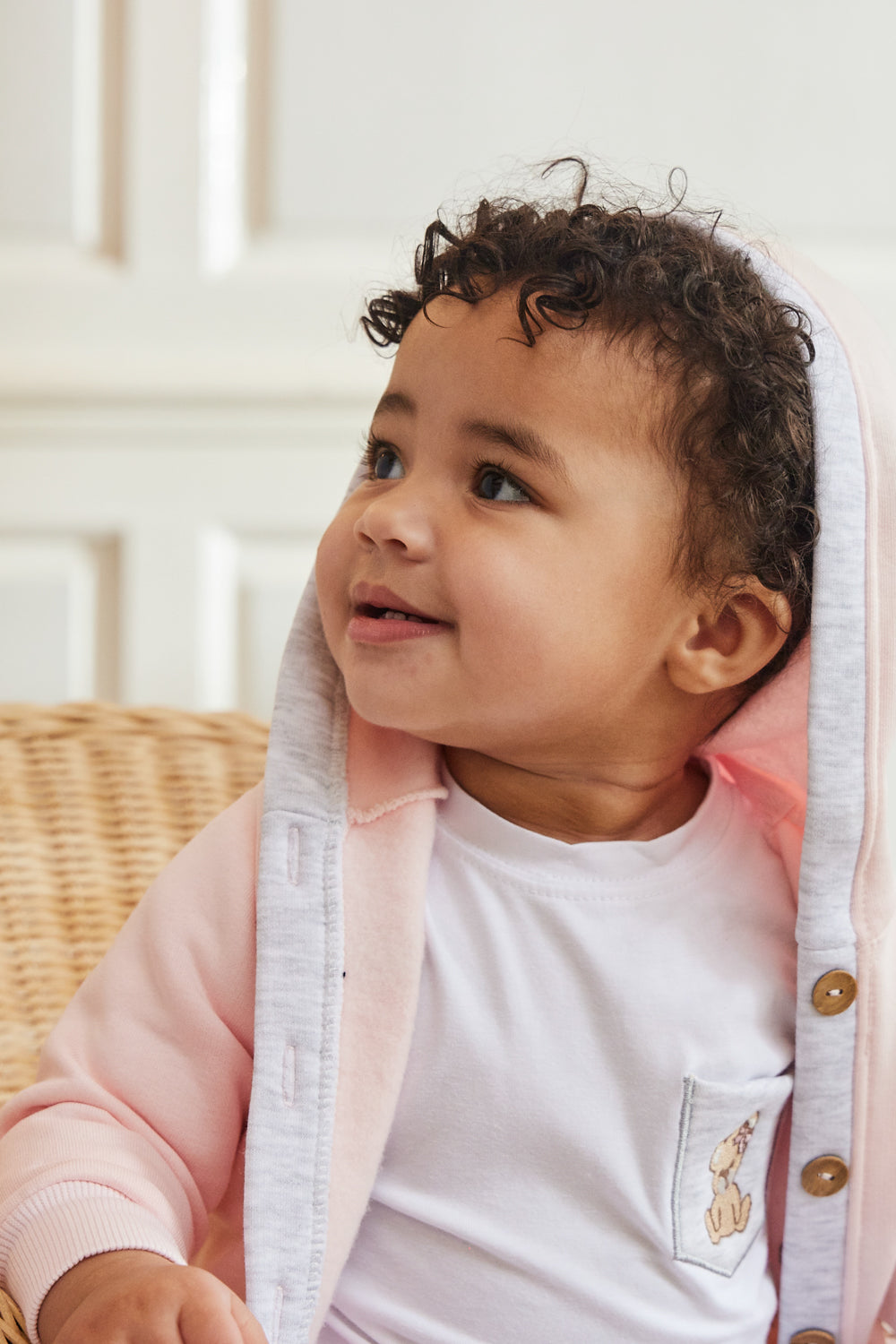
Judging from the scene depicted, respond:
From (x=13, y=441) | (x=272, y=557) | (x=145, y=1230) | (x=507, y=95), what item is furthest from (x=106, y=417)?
(x=145, y=1230)

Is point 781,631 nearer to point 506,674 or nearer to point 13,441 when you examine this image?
point 506,674

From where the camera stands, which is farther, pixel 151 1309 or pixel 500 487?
pixel 500 487

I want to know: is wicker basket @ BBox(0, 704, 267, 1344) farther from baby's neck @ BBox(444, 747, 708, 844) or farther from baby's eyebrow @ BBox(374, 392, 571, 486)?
baby's eyebrow @ BBox(374, 392, 571, 486)

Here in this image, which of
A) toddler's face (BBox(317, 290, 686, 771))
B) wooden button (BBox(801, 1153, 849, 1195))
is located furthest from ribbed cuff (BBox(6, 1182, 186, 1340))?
wooden button (BBox(801, 1153, 849, 1195))

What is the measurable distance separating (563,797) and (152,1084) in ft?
0.91

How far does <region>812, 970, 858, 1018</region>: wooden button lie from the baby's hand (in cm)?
37

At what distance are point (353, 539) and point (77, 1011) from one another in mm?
293

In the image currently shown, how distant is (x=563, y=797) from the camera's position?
77 cm

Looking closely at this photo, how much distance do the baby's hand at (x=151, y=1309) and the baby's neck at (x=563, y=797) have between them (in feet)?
1.01

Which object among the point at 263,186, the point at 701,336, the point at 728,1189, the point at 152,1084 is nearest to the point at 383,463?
A: the point at 701,336

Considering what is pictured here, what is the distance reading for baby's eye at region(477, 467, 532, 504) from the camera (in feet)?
2.24

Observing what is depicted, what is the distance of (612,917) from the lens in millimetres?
747

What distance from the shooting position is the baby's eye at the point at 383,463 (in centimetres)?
73

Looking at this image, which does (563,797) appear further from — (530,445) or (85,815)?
(85,815)
